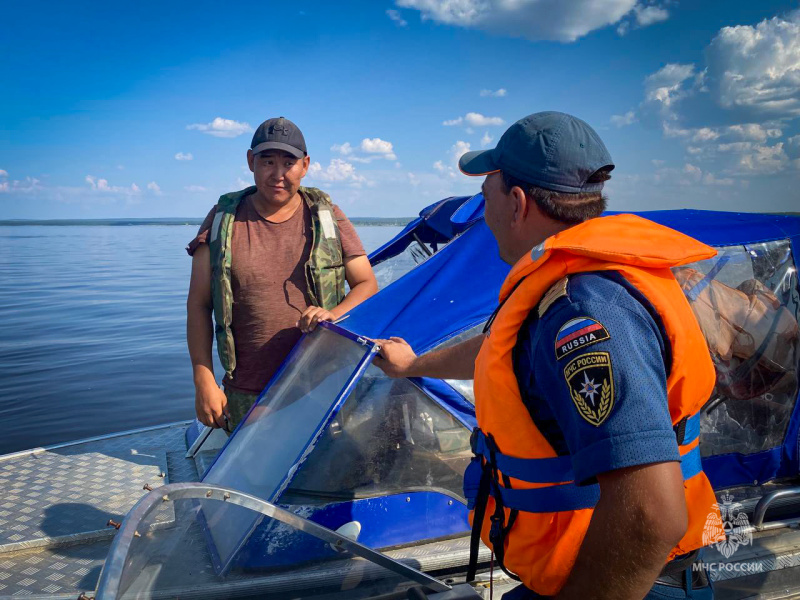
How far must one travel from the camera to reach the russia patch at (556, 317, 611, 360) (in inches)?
46.9

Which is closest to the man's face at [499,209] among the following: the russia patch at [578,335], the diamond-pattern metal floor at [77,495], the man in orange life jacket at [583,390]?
the man in orange life jacket at [583,390]

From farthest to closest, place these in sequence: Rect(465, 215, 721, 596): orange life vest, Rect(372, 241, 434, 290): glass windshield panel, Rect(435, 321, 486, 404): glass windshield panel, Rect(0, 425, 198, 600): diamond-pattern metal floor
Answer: Rect(372, 241, 434, 290): glass windshield panel, Rect(435, 321, 486, 404): glass windshield panel, Rect(0, 425, 198, 600): diamond-pattern metal floor, Rect(465, 215, 721, 596): orange life vest

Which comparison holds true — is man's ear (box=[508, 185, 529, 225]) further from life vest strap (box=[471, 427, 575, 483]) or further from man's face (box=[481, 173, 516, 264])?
life vest strap (box=[471, 427, 575, 483])

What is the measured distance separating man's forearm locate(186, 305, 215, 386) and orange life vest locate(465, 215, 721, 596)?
6.33ft

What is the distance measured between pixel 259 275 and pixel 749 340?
2.48m

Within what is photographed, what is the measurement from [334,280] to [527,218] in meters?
1.78

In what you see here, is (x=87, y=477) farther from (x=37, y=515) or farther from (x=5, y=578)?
(x=5, y=578)

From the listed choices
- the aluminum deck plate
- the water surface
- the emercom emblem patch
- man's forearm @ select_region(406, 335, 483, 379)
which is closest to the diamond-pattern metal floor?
the aluminum deck plate

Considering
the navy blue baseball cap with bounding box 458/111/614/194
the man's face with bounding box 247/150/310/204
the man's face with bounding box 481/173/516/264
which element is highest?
the man's face with bounding box 247/150/310/204

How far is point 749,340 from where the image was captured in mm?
2982

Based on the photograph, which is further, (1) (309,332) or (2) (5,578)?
(1) (309,332)

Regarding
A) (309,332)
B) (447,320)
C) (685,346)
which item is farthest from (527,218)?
(309,332)

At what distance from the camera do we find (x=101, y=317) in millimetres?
13008

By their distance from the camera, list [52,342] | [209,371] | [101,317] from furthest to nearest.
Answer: [101,317] → [52,342] → [209,371]
